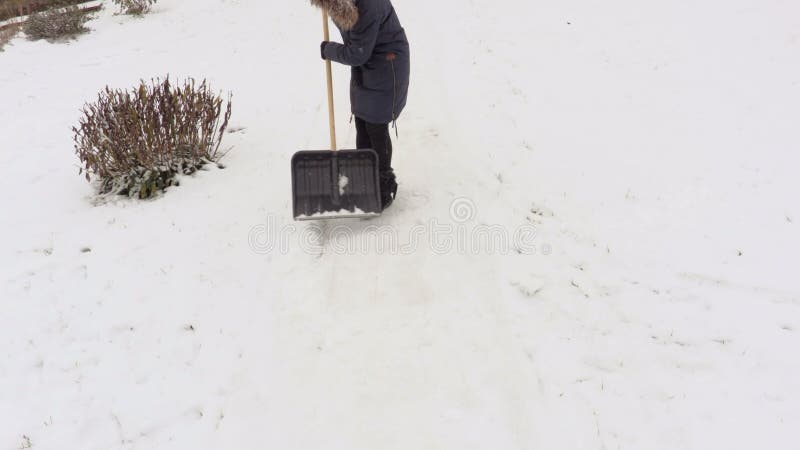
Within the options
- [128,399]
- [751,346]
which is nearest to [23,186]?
[128,399]

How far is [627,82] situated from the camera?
6.02 m

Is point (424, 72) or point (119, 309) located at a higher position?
point (424, 72)

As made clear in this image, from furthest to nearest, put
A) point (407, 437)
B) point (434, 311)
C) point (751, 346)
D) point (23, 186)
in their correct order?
1. point (23, 186)
2. point (434, 311)
3. point (751, 346)
4. point (407, 437)

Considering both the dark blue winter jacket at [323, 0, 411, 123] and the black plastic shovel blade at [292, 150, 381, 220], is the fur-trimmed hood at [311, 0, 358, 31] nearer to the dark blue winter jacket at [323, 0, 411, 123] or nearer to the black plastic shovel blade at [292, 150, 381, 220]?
the dark blue winter jacket at [323, 0, 411, 123]

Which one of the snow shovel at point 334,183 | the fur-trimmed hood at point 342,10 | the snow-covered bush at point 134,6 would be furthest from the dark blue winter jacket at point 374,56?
the snow-covered bush at point 134,6

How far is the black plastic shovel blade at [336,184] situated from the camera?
3.46m

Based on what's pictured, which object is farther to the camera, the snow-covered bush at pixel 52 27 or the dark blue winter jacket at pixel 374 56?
the snow-covered bush at pixel 52 27

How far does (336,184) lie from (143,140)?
6.07 feet

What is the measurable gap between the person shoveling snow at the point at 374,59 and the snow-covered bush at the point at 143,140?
5.65 ft

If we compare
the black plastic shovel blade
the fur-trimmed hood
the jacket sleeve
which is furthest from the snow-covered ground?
the fur-trimmed hood

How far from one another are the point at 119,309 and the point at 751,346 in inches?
152

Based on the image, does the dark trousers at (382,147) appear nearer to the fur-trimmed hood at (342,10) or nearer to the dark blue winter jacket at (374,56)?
the dark blue winter jacket at (374,56)

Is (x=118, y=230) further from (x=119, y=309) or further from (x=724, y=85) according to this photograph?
(x=724, y=85)

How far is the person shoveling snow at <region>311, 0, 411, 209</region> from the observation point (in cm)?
294
